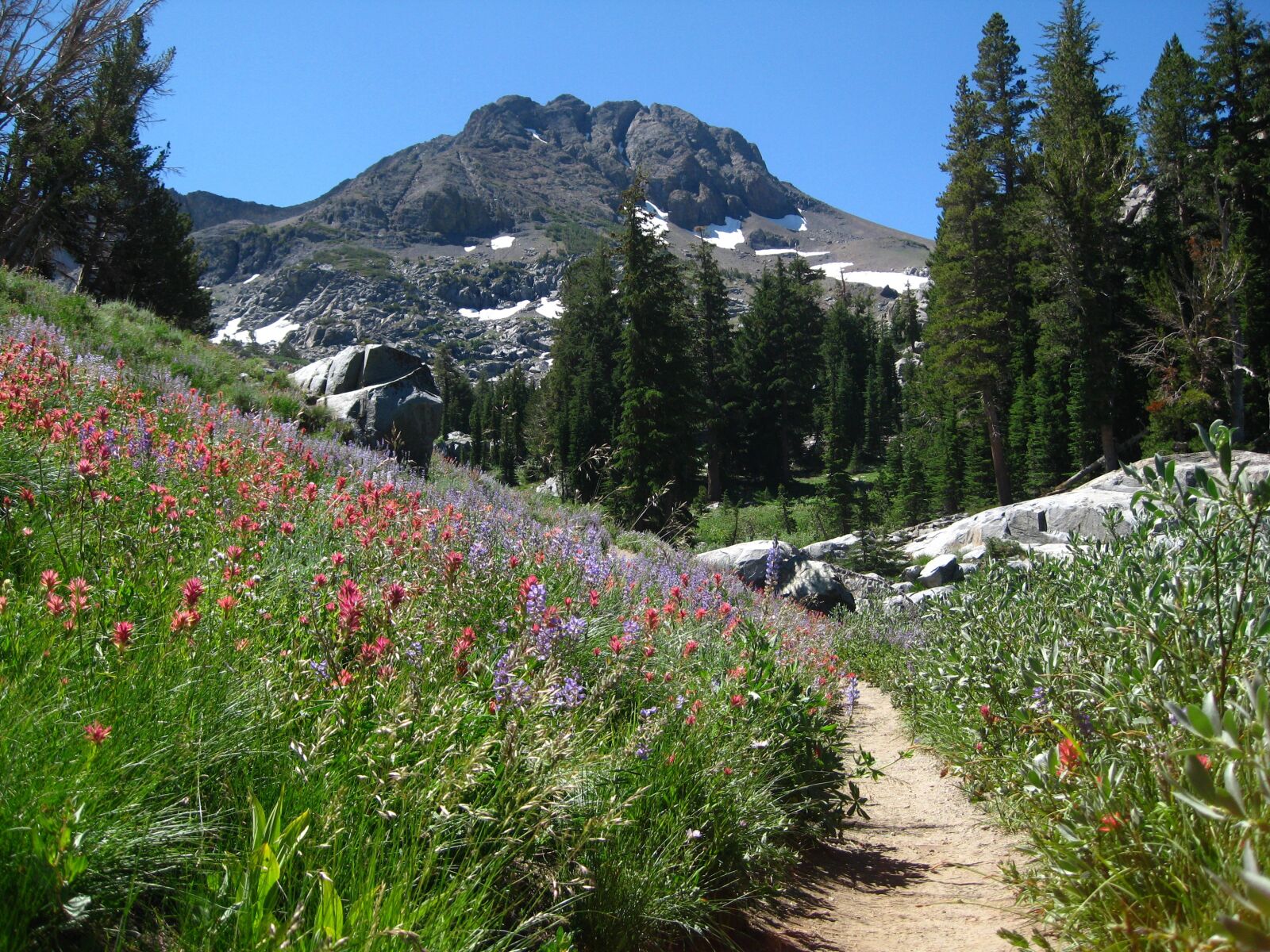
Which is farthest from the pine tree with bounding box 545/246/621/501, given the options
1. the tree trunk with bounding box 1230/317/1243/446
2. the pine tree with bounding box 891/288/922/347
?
the pine tree with bounding box 891/288/922/347

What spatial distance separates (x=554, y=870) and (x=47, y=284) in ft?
42.6

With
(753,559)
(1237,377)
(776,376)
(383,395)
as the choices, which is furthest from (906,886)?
(776,376)

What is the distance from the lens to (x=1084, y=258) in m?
30.2

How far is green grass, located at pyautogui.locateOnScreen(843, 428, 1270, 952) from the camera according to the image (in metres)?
1.48

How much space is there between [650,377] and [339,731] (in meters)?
27.3

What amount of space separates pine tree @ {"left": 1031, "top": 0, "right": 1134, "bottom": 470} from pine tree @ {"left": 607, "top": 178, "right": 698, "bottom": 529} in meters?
14.9

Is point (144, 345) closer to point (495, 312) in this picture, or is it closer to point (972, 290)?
point (972, 290)

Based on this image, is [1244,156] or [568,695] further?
[1244,156]

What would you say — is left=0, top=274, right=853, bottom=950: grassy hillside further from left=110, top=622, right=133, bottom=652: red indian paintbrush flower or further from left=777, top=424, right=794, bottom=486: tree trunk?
left=777, top=424, right=794, bottom=486: tree trunk

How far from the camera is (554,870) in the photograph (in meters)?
2.24

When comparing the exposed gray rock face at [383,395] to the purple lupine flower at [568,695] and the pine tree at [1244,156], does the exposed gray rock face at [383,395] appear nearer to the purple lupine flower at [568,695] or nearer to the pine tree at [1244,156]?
the purple lupine flower at [568,695]

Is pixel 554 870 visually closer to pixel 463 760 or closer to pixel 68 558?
pixel 463 760

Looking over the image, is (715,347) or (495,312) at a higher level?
(495,312)

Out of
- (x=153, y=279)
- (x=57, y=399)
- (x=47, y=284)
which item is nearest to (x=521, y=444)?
(x=153, y=279)
